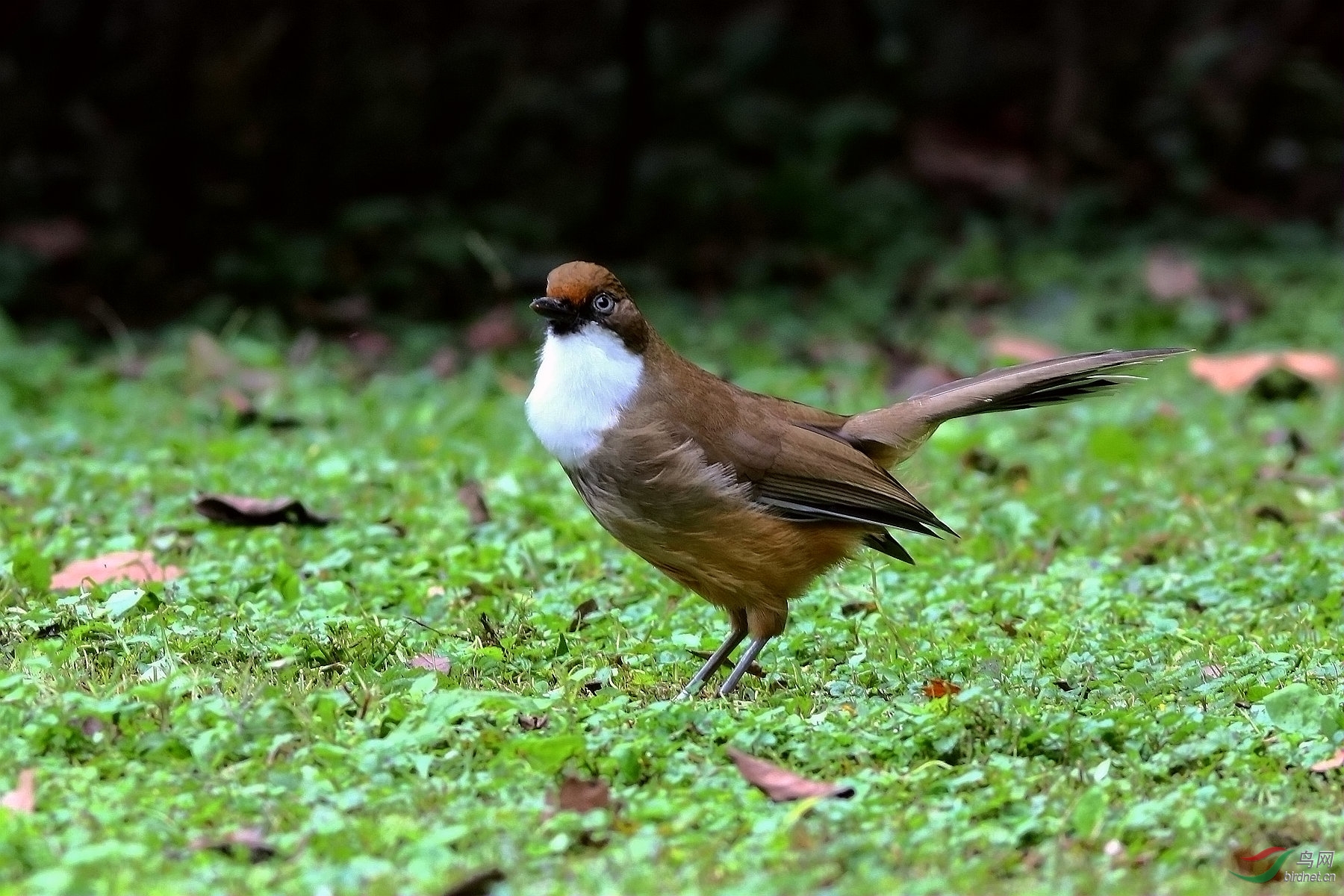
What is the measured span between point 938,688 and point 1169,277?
6.07 meters

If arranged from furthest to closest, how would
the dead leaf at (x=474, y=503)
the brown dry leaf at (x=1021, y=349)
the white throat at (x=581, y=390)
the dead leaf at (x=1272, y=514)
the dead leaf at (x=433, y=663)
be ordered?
the brown dry leaf at (x=1021, y=349) → the dead leaf at (x=1272, y=514) → the dead leaf at (x=474, y=503) → the white throat at (x=581, y=390) → the dead leaf at (x=433, y=663)

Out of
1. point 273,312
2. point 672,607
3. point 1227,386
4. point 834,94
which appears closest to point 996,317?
point 1227,386

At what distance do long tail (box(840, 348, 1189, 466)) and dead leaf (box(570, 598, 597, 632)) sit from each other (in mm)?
910

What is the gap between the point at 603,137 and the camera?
11.4 m

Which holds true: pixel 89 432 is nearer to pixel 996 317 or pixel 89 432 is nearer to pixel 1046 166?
pixel 996 317

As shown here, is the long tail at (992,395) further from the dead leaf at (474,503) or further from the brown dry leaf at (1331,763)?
the brown dry leaf at (1331,763)

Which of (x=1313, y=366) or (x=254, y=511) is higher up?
(x=1313, y=366)

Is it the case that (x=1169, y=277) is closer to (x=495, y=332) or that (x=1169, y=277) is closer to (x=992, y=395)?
(x=495, y=332)

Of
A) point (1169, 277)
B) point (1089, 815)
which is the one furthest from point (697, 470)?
point (1169, 277)

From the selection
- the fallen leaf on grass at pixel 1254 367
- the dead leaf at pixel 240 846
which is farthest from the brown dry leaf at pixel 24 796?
the fallen leaf on grass at pixel 1254 367

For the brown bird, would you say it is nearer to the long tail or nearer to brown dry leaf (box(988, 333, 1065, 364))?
the long tail

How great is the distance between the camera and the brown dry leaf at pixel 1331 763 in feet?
12.7

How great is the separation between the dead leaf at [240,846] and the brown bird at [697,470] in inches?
56.0

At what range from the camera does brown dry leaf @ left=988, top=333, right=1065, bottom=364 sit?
849 centimetres
